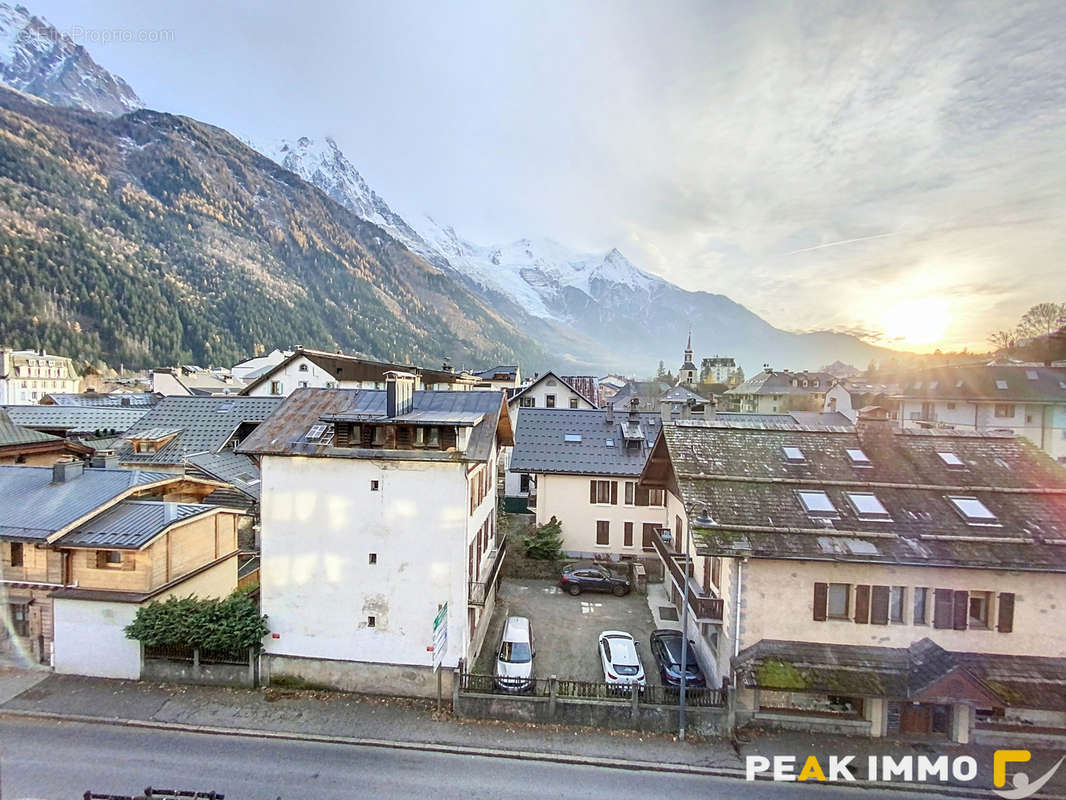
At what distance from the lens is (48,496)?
20281 millimetres

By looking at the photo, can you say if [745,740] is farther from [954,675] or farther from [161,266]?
[161,266]

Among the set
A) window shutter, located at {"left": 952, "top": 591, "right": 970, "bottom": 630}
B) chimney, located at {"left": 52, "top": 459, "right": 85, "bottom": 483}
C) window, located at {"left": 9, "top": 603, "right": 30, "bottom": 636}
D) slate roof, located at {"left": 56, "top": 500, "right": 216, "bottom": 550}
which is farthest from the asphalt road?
chimney, located at {"left": 52, "top": 459, "right": 85, "bottom": 483}

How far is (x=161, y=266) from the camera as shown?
162 meters

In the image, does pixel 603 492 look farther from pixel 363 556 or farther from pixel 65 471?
pixel 65 471

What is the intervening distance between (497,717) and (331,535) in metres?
8.42

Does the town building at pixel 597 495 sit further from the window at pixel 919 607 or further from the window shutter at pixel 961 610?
the window shutter at pixel 961 610

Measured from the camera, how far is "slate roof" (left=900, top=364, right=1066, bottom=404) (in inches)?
1831

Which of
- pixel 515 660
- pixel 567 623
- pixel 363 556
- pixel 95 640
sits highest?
pixel 363 556

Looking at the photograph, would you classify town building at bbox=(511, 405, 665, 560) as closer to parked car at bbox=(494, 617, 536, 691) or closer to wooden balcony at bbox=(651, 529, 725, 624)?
wooden balcony at bbox=(651, 529, 725, 624)

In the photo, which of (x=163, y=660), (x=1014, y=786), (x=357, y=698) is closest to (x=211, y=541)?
(x=163, y=660)

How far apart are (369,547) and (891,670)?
17.4m

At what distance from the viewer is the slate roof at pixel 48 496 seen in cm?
1859

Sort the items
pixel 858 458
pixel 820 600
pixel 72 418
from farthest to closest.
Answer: pixel 72 418
pixel 858 458
pixel 820 600

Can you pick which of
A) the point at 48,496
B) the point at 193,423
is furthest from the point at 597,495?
the point at 193,423
